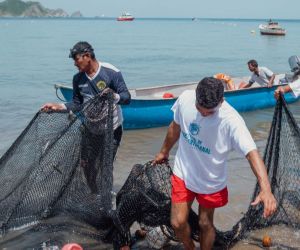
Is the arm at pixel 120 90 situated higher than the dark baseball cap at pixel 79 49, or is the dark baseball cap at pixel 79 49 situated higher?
the dark baseball cap at pixel 79 49

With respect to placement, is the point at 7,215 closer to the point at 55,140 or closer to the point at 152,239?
the point at 55,140

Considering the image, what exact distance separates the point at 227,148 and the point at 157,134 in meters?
7.68

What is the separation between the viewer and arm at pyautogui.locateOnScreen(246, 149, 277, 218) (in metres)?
3.47

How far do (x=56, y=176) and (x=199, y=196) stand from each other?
1.85m

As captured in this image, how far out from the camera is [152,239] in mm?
4977

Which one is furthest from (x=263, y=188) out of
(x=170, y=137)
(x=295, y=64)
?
(x=295, y=64)

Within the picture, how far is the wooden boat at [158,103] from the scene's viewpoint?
1145 centimetres

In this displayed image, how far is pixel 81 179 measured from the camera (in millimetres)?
5324

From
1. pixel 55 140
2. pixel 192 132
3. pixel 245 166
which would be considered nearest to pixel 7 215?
pixel 55 140

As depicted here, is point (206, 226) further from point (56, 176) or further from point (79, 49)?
point (79, 49)

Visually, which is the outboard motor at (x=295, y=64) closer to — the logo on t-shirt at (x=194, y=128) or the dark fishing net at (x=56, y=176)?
the dark fishing net at (x=56, y=176)

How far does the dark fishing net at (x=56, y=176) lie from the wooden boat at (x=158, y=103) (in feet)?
17.9

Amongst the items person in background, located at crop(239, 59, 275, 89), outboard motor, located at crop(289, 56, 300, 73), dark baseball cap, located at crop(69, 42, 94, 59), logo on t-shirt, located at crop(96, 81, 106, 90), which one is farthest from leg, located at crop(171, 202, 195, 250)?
person in background, located at crop(239, 59, 275, 89)

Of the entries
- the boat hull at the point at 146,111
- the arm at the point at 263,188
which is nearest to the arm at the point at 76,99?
the arm at the point at 263,188
